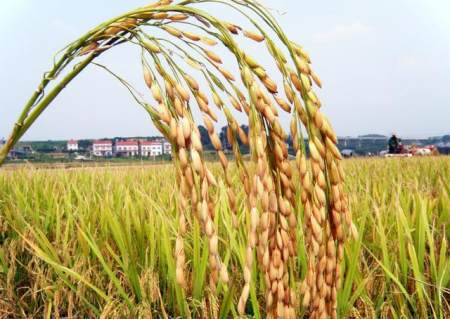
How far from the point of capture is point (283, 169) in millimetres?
948

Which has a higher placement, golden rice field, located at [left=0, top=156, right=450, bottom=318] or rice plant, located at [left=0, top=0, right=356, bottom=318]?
rice plant, located at [left=0, top=0, right=356, bottom=318]

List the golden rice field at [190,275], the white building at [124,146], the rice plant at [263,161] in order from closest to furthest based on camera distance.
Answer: the rice plant at [263,161] < the golden rice field at [190,275] < the white building at [124,146]

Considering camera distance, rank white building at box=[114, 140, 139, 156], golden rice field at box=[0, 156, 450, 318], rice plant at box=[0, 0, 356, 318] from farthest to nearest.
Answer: white building at box=[114, 140, 139, 156] → golden rice field at box=[0, 156, 450, 318] → rice plant at box=[0, 0, 356, 318]

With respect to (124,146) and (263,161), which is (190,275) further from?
(124,146)

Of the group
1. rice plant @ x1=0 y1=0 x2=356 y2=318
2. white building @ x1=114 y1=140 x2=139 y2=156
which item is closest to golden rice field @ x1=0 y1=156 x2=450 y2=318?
rice plant @ x1=0 y1=0 x2=356 y2=318

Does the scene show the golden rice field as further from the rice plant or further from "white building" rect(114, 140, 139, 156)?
"white building" rect(114, 140, 139, 156)

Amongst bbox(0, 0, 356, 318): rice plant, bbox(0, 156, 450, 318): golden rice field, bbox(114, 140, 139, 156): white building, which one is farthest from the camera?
bbox(114, 140, 139, 156): white building

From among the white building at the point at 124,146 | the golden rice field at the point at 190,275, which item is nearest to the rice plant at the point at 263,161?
the golden rice field at the point at 190,275

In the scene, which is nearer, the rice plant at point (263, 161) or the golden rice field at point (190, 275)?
the rice plant at point (263, 161)

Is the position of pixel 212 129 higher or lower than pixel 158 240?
higher

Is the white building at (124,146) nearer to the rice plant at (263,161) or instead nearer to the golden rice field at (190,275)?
the golden rice field at (190,275)

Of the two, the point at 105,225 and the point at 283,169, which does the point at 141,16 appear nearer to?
the point at 283,169

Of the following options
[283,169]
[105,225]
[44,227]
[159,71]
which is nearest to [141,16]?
[159,71]

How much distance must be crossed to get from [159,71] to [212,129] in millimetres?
165
